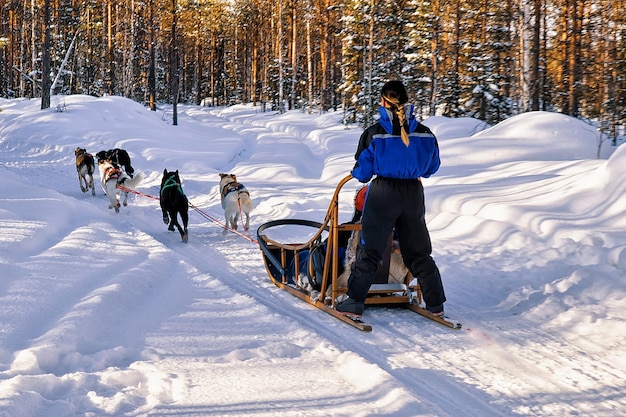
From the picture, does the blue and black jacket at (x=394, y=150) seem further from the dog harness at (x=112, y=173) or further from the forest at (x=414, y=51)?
the forest at (x=414, y=51)

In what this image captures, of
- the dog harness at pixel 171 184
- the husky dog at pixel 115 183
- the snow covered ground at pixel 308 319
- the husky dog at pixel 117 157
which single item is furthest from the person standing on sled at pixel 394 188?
the husky dog at pixel 117 157

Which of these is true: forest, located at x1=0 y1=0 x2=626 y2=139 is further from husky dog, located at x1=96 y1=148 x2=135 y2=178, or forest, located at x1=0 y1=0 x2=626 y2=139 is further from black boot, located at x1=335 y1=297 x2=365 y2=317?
black boot, located at x1=335 y1=297 x2=365 y2=317

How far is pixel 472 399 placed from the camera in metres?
2.93

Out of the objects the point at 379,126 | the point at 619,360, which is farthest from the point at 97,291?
the point at 619,360

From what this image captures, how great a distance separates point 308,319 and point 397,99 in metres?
1.74

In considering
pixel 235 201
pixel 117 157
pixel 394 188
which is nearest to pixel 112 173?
pixel 117 157

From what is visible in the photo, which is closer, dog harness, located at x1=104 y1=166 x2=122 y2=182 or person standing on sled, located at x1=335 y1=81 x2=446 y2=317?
person standing on sled, located at x1=335 y1=81 x2=446 y2=317

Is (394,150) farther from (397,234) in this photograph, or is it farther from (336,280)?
(336,280)

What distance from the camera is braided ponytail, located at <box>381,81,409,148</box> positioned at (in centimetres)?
389

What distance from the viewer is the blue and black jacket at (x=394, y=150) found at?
3.89m

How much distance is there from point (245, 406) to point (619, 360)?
92.1 inches

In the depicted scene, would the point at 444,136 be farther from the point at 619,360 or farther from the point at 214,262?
the point at 619,360

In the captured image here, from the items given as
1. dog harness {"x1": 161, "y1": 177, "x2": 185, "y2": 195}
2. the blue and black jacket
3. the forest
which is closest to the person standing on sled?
the blue and black jacket

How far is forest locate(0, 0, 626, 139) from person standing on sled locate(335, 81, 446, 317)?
444 inches
